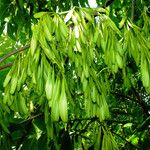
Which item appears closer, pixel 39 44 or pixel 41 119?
pixel 39 44

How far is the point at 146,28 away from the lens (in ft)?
4.61

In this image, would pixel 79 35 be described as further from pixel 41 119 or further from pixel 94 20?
pixel 41 119

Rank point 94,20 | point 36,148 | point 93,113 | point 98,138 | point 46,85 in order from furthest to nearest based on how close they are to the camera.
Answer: point 36,148, point 98,138, point 94,20, point 93,113, point 46,85

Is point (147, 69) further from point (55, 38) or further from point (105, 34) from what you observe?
point (55, 38)

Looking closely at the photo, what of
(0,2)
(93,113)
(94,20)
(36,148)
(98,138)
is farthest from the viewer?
(0,2)

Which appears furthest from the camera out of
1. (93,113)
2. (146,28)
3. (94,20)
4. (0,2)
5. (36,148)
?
(0,2)

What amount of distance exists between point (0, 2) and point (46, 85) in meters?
1.51

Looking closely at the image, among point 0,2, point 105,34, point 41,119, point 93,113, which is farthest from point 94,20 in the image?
point 0,2

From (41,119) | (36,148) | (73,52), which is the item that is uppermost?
(73,52)

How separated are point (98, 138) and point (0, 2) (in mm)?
1222

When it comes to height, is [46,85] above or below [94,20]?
below

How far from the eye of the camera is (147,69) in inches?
43.3

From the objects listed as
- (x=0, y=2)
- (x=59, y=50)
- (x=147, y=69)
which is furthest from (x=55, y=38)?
(x=0, y=2)

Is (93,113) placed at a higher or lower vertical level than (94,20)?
lower
